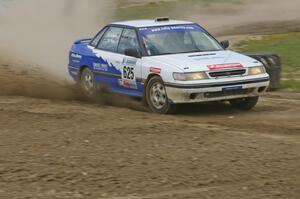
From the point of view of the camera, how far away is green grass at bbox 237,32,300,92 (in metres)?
15.3

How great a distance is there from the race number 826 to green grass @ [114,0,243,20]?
19.7 meters

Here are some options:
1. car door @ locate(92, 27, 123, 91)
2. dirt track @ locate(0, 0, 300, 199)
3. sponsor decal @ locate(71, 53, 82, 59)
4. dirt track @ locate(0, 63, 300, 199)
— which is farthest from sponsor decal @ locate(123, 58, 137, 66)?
sponsor decal @ locate(71, 53, 82, 59)

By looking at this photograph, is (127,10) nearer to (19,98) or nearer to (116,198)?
(19,98)

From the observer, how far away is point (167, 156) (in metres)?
7.28

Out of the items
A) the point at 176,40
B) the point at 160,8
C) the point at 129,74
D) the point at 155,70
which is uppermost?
the point at 160,8

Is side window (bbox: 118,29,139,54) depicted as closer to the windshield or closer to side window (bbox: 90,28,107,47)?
the windshield

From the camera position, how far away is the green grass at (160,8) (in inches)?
1275

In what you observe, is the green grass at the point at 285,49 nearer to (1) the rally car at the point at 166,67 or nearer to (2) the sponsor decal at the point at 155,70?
(1) the rally car at the point at 166,67

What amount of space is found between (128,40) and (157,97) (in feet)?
4.74

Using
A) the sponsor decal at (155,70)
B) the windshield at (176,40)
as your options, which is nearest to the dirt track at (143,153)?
the sponsor decal at (155,70)

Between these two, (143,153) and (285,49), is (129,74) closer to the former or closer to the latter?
(143,153)

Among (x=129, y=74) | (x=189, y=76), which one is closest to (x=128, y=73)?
(x=129, y=74)

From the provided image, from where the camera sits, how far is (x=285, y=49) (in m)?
20.4

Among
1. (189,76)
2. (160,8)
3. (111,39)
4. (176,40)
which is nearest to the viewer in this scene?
(189,76)
